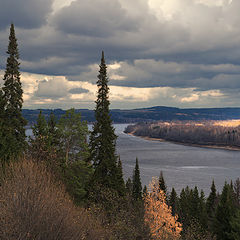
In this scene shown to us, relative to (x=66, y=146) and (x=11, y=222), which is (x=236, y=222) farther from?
(x=11, y=222)

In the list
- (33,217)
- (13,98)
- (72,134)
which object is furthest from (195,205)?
(33,217)

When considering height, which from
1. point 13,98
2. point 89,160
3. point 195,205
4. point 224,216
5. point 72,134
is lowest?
point 195,205

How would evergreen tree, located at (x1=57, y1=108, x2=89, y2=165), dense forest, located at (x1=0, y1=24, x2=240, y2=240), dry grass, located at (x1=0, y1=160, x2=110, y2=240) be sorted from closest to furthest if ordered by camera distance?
dry grass, located at (x1=0, y1=160, x2=110, y2=240) → dense forest, located at (x1=0, y1=24, x2=240, y2=240) → evergreen tree, located at (x1=57, y1=108, x2=89, y2=165)

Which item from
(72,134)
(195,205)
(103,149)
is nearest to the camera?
(103,149)

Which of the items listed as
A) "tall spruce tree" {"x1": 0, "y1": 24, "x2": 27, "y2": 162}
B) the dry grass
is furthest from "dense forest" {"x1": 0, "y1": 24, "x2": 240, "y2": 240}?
the dry grass

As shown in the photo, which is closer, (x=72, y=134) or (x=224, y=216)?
(x=72, y=134)

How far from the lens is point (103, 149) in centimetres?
3284

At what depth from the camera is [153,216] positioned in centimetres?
3491

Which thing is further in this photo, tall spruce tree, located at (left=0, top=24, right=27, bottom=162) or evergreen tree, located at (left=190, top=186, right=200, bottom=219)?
evergreen tree, located at (left=190, top=186, right=200, bottom=219)

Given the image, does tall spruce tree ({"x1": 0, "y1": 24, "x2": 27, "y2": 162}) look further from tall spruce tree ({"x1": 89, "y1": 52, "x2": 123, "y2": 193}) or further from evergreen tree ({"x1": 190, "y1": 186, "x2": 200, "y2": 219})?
evergreen tree ({"x1": 190, "y1": 186, "x2": 200, "y2": 219})

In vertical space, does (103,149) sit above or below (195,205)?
above

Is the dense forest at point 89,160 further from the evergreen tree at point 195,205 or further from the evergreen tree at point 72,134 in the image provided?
the evergreen tree at point 195,205

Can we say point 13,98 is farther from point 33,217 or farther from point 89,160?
point 33,217

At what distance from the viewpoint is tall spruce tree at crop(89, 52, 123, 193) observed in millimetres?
32312
